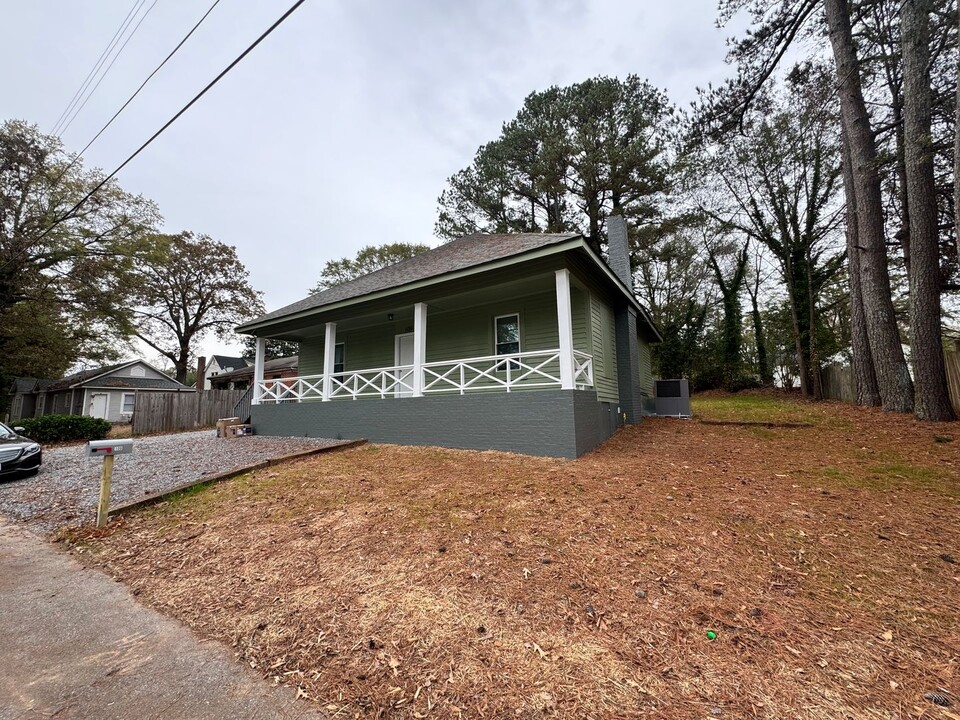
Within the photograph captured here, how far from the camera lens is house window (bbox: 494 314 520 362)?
32.1 feet

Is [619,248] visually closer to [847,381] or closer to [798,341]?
[847,381]

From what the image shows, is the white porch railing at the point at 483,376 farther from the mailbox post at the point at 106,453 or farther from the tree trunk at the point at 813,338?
the tree trunk at the point at 813,338

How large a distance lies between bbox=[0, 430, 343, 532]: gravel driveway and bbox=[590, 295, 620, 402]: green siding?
22.4 ft

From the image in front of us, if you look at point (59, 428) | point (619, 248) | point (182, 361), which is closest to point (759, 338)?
point (619, 248)

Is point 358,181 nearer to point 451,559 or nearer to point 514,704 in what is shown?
point 451,559

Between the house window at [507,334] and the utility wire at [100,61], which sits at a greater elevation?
the utility wire at [100,61]

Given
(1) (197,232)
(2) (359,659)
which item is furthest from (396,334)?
(1) (197,232)

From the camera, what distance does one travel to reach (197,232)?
28844mm

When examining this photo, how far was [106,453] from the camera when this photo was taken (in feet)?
13.7

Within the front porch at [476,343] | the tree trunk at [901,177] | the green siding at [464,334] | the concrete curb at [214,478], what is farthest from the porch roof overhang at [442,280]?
the tree trunk at [901,177]

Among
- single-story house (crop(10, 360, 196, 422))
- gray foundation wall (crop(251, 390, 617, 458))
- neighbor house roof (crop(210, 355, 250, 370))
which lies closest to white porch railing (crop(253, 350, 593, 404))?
Answer: gray foundation wall (crop(251, 390, 617, 458))

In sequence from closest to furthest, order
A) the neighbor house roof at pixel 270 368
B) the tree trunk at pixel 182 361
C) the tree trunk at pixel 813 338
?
the tree trunk at pixel 813 338, the neighbor house roof at pixel 270 368, the tree trunk at pixel 182 361

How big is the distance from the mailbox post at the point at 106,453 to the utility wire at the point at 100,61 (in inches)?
286

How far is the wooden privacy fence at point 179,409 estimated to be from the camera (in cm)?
1488
